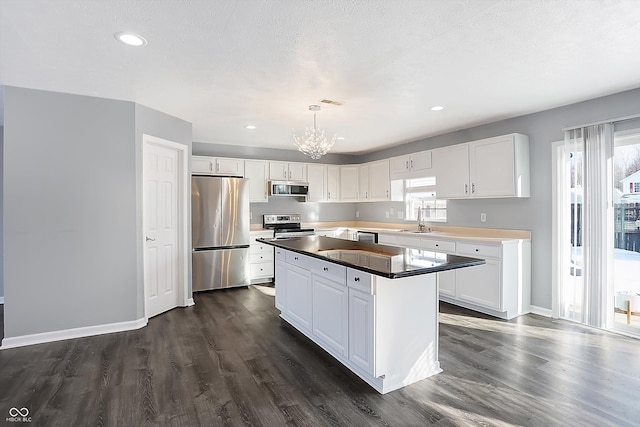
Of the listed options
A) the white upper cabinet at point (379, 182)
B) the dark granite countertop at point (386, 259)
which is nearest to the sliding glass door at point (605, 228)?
the dark granite countertop at point (386, 259)

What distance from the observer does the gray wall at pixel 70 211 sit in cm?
325

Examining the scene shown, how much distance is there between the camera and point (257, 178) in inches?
238

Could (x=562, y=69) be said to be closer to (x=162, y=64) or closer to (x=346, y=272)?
(x=346, y=272)

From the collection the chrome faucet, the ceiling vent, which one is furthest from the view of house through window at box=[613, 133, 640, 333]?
the ceiling vent

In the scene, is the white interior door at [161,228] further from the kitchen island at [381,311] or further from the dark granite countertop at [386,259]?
the kitchen island at [381,311]

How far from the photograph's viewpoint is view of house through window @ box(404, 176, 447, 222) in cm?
547

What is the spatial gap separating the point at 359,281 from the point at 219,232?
3.37 metres

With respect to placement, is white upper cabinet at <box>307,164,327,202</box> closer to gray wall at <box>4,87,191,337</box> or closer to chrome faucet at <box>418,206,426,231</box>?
chrome faucet at <box>418,206,426,231</box>

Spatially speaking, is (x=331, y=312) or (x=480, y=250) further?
(x=480, y=250)

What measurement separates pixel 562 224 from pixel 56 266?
18.0ft

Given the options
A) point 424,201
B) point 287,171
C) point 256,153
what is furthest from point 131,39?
point 424,201

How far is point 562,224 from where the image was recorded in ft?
12.7

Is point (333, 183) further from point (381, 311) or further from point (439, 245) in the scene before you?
point (381, 311)

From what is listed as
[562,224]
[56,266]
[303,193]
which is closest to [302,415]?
[56,266]
